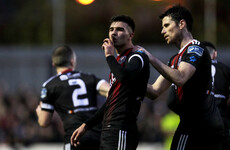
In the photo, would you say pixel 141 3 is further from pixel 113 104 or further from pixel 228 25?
pixel 113 104

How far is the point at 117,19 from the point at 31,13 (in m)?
19.2

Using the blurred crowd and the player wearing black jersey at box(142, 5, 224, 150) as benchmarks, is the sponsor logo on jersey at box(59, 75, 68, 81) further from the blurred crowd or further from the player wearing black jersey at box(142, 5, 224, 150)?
the blurred crowd

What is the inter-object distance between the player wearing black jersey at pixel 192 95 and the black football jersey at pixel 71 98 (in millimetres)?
1706

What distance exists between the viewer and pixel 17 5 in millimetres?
24938

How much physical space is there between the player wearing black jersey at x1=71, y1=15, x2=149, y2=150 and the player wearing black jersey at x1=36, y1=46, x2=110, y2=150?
1430mm

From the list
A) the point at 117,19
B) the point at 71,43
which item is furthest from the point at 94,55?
the point at 117,19

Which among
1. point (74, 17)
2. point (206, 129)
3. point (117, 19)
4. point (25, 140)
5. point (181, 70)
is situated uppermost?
point (74, 17)

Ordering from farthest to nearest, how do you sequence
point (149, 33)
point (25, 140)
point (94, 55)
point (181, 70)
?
point (149, 33) < point (94, 55) < point (25, 140) < point (181, 70)

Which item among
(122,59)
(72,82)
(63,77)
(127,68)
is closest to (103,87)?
(72,82)

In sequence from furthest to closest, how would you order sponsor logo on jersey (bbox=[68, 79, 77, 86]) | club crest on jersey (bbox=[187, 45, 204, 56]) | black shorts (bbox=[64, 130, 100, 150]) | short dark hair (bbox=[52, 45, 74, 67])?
short dark hair (bbox=[52, 45, 74, 67]), sponsor logo on jersey (bbox=[68, 79, 77, 86]), black shorts (bbox=[64, 130, 100, 150]), club crest on jersey (bbox=[187, 45, 204, 56])

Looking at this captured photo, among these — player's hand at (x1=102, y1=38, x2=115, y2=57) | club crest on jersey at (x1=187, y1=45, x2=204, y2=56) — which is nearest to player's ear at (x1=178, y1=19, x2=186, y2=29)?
club crest on jersey at (x1=187, y1=45, x2=204, y2=56)

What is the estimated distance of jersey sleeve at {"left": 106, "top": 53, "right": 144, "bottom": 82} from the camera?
543 cm

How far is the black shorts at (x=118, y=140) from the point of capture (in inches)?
221

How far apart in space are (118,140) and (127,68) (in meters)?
0.80
